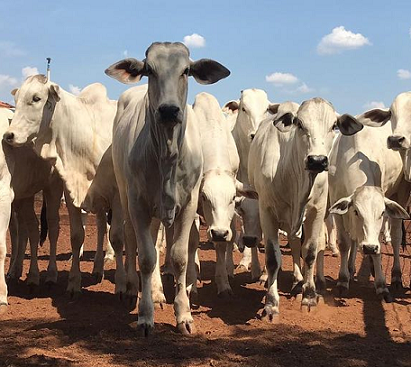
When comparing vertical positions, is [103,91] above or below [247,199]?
above

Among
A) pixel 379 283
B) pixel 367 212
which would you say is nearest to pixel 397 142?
pixel 367 212

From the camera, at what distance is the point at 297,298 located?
773cm

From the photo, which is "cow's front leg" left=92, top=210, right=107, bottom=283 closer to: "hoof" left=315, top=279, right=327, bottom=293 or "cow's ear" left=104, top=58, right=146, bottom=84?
"hoof" left=315, top=279, right=327, bottom=293

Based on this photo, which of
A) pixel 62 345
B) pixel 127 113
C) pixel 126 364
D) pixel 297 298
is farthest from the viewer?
pixel 297 298

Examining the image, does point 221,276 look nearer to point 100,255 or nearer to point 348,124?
Result: point 100,255

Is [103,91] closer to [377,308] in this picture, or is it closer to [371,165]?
[371,165]

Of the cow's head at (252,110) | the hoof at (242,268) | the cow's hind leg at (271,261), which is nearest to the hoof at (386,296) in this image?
the cow's hind leg at (271,261)

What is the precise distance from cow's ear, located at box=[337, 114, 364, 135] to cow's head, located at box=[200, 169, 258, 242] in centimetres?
129

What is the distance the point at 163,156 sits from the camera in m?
5.40

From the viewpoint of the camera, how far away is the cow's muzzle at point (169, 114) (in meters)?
5.03

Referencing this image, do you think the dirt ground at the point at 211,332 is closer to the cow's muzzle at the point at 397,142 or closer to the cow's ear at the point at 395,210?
the cow's ear at the point at 395,210

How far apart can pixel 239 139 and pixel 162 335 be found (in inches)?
198

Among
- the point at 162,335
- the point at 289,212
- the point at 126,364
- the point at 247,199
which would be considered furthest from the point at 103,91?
the point at 126,364

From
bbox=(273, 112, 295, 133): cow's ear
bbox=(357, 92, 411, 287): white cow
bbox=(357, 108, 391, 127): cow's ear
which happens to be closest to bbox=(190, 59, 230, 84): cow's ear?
bbox=(273, 112, 295, 133): cow's ear
